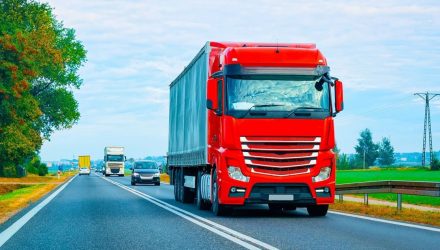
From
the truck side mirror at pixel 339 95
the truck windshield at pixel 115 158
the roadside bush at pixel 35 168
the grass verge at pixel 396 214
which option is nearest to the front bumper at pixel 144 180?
the grass verge at pixel 396 214

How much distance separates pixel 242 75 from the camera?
16.5 meters

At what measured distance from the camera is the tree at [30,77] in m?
51.1

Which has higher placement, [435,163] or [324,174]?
[435,163]

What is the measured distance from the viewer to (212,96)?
1661 cm

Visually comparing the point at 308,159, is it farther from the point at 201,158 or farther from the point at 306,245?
the point at 306,245

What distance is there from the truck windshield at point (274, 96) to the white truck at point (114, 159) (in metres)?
60.5

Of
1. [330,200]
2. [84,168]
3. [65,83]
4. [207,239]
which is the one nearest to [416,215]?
[330,200]

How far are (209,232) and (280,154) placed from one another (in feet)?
11.9

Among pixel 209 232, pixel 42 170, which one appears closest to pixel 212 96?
pixel 209 232

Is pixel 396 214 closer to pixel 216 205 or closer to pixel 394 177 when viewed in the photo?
pixel 216 205

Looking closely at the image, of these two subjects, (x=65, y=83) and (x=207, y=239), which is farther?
(x=65, y=83)

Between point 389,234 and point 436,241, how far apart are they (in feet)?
4.51

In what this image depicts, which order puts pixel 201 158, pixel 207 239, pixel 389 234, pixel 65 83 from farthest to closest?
1. pixel 65 83
2. pixel 201 158
3. pixel 389 234
4. pixel 207 239


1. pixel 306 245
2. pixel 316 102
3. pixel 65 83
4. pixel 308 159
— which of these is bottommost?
pixel 306 245
